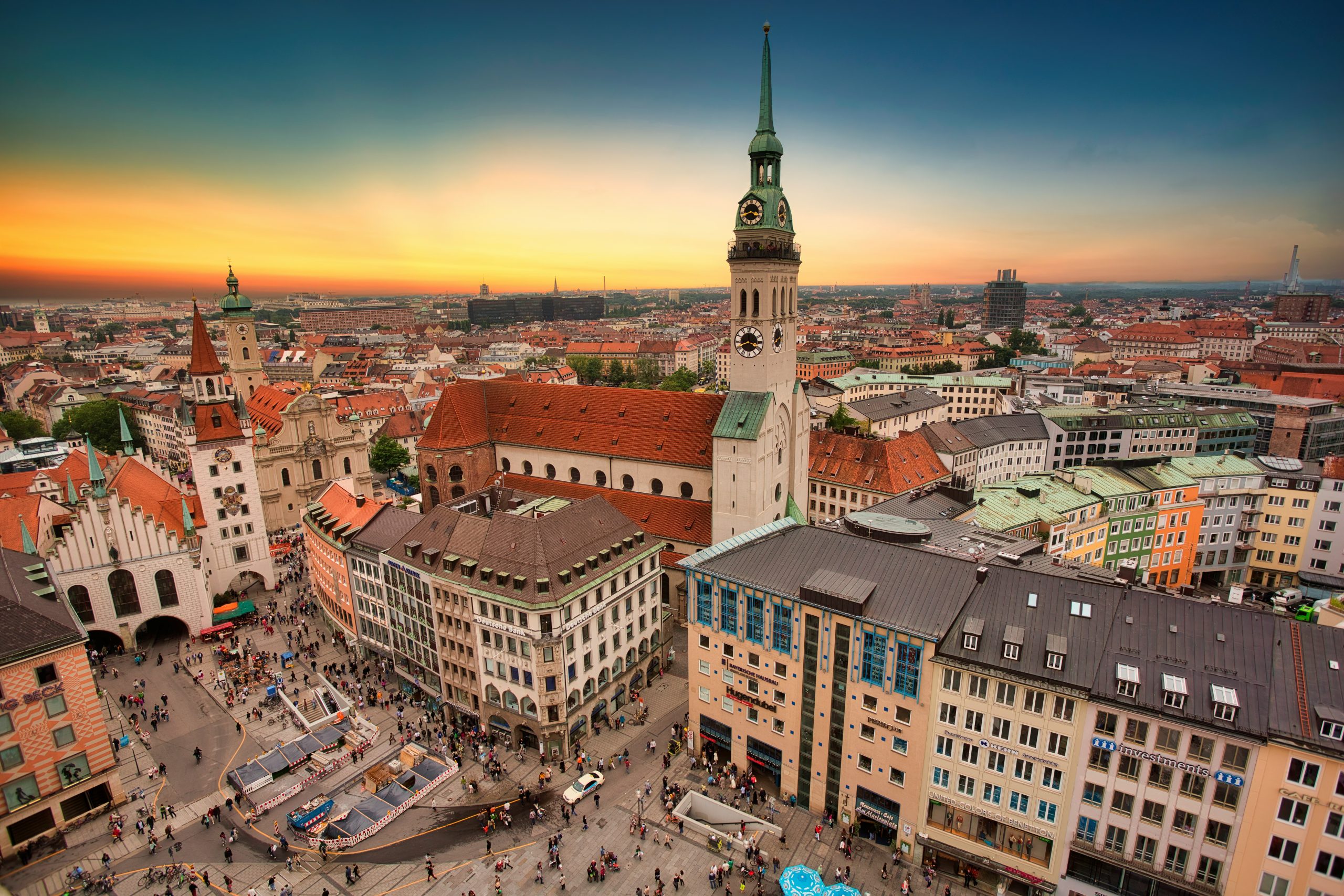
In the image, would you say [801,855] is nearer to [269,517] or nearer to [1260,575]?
[1260,575]

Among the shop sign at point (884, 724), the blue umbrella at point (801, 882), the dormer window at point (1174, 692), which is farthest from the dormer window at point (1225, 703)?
the blue umbrella at point (801, 882)

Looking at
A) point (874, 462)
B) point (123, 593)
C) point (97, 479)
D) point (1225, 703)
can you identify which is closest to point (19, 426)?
point (123, 593)

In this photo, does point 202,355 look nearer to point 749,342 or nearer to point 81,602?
point 81,602

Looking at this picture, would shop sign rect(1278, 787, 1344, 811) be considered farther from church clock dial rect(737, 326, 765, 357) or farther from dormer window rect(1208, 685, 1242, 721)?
church clock dial rect(737, 326, 765, 357)

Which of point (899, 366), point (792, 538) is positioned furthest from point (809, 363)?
point (792, 538)

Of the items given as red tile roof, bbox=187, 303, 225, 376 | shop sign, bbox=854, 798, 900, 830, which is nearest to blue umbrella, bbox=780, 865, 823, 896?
shop sign, bbox=854, 798, 900, 830

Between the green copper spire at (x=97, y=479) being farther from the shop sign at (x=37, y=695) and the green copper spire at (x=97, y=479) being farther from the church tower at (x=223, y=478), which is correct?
the shop sign at (x=37, y=695)
